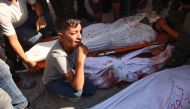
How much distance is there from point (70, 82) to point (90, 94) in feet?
0.96

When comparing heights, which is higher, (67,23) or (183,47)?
(67,23)

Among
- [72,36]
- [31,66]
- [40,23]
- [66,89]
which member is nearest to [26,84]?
[31,66]

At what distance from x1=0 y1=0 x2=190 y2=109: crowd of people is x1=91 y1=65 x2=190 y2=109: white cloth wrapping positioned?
1.00 ft

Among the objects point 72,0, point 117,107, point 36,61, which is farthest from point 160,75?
point 72,0

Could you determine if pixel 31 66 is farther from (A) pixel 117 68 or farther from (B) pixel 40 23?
(A) pixel 117 68

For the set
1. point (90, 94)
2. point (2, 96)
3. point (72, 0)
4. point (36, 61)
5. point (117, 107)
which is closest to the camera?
point (2, 96)

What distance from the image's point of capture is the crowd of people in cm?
252

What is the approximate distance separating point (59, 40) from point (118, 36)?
770 mm

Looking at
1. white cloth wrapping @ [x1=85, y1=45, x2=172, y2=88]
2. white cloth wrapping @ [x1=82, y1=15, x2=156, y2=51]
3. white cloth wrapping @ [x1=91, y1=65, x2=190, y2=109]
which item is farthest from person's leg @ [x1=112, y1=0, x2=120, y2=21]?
white cloth wrapping @ [x1=91, y1=65, x2=190, y2=109]

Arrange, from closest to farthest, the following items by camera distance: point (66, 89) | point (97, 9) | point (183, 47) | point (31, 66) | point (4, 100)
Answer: point (4, 100), point (66, 89), point (183, 47), point (31, 66), point (97, 9)

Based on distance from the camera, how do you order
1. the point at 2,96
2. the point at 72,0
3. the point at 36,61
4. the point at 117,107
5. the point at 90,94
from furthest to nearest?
the point at 72,0
the point at 36,61
the point at 90,94
the point at 117,107
the point at 2,96

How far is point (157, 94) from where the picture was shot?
2.53 metres

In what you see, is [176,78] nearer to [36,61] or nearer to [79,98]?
[79,98]

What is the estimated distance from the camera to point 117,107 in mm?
2521
